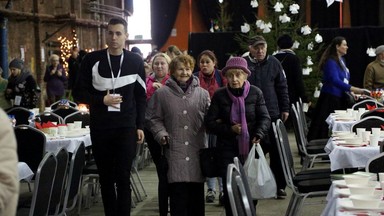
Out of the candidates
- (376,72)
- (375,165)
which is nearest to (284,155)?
(375,165)

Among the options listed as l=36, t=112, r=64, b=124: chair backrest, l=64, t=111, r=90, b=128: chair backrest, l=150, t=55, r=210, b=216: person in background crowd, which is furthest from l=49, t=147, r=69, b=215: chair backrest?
l=36, t=112, r=64, b=124: chair backrest

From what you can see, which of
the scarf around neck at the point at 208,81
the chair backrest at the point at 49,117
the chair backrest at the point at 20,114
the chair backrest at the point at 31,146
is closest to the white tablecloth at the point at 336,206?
the chair backrest at the point at 31,146

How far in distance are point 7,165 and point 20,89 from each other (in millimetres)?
9201

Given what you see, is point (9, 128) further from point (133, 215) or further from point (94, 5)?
point (94, 5)

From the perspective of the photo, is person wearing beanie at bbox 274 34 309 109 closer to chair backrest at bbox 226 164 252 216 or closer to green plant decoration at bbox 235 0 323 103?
green plant decoration at bbox 235 0 323 103

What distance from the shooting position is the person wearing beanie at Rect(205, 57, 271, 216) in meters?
6.17

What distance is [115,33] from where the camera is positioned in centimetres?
598

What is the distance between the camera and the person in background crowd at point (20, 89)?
11.6 meters

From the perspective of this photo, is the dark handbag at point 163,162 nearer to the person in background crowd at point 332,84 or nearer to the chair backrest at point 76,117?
the chair backrest at point 76,117

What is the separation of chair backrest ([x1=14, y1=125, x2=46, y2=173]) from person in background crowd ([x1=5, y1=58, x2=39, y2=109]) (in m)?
4.76

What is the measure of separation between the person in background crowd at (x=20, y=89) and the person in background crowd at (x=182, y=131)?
18.7 feet

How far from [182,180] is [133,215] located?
5.67ft

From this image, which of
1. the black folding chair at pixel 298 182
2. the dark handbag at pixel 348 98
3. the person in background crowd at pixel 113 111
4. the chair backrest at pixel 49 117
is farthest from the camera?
the dark handbag at pixel 348 98

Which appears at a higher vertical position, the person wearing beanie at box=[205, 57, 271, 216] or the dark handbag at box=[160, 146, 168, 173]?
the person wearing beanie at box=[205, 57, 271, 216]
